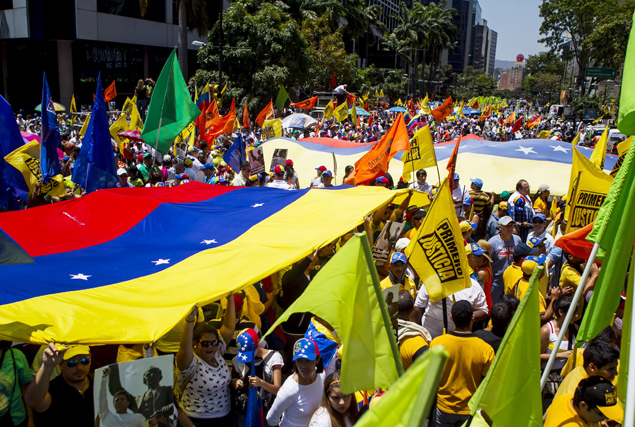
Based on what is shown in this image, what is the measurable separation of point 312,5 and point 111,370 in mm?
39716

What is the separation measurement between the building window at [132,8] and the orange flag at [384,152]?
30.0 metres

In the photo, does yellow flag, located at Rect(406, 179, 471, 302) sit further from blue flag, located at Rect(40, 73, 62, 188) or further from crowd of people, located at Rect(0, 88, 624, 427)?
blue flag, located at Rect(40, 73, 62, 188)

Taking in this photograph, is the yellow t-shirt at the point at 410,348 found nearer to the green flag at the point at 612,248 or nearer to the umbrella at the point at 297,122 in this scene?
the green flag at the point at 612,248

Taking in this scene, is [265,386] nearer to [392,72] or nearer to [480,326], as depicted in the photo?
[480,326]

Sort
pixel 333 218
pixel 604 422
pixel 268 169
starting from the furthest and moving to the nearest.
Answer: pixel 268 169
pixel 333 218
pixel 604 422

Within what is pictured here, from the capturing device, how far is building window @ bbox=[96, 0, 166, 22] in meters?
35.5

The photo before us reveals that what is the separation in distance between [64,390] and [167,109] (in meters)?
5.94

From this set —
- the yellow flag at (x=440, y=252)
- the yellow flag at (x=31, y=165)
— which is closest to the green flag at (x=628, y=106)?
the yellow flag at (x=440, y=252)

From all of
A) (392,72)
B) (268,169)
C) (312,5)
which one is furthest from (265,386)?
(392,72)

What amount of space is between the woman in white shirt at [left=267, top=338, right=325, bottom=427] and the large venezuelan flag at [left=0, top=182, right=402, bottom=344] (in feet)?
3.03

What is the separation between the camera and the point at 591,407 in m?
3.33

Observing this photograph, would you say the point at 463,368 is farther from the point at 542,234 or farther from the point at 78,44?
the point at 78,44

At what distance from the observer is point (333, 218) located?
652 centimetres

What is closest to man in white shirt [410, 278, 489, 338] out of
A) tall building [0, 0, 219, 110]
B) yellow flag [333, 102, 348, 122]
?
yellow flag [333, 102, 348, 122]
